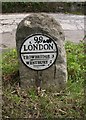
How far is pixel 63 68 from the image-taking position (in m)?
4.07

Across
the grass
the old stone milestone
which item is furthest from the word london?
the grass

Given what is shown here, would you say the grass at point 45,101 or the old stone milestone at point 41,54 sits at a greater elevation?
the old stone milestone at point 41,54

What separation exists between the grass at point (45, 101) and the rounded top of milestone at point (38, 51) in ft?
0.97

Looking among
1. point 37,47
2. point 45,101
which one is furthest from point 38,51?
point 45,101

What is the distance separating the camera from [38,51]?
4008 mm

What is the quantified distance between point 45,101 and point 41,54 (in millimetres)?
543

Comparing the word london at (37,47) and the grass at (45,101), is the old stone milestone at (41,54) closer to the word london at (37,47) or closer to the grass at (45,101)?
the word london at (37,47)

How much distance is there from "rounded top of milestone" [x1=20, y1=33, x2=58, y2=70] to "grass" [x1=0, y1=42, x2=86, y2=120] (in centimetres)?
29

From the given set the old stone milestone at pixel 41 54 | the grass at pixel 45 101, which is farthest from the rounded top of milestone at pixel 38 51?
the grass at pixel 45 101

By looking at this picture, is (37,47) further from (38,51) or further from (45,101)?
(45,101)

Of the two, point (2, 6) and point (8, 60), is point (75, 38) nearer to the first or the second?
point (8, 60)

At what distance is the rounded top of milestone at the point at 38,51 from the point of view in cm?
397

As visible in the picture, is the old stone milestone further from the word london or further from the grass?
the grass

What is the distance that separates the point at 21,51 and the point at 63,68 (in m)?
0.50
